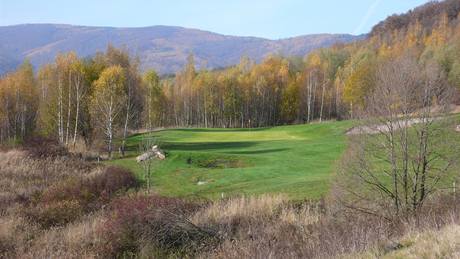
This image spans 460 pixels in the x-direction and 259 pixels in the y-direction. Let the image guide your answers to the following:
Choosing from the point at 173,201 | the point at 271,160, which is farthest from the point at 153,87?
Result: the point at 173,201

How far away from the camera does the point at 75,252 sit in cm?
1278

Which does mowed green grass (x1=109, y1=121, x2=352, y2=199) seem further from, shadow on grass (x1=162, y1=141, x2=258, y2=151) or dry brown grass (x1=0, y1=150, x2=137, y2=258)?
dry brown grass (x1=0, y1=150, x2=137, y2=258)

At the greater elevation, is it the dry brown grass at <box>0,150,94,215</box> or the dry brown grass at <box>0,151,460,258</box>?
the dry brown grass at <box>0,151,460,258</box>

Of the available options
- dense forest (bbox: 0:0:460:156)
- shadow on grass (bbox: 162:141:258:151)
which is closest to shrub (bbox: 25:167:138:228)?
dense forest (bbox: 0:0:460:156)

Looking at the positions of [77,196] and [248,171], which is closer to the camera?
[77,196]

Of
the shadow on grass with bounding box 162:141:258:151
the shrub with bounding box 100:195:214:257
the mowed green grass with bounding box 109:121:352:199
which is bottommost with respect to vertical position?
the shadow on grass with bounding box 162:141:258:151

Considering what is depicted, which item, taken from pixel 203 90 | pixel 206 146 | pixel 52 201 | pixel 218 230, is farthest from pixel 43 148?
pixel 203 90

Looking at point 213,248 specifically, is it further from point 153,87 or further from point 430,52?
point 430,52

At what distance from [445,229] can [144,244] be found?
8.57 metres

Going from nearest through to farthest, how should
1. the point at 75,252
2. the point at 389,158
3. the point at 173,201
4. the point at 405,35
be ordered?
the point at 75,252 → the point at 389,158 → the point at 173,201 → the point at 405,35

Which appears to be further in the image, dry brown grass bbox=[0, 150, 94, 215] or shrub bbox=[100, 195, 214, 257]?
dry brown grass bbox=[0, 150, 94, 215]

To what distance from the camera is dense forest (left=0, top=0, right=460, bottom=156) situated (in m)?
43.9

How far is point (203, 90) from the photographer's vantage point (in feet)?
290

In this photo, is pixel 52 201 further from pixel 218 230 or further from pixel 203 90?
A: pixel 203 90
